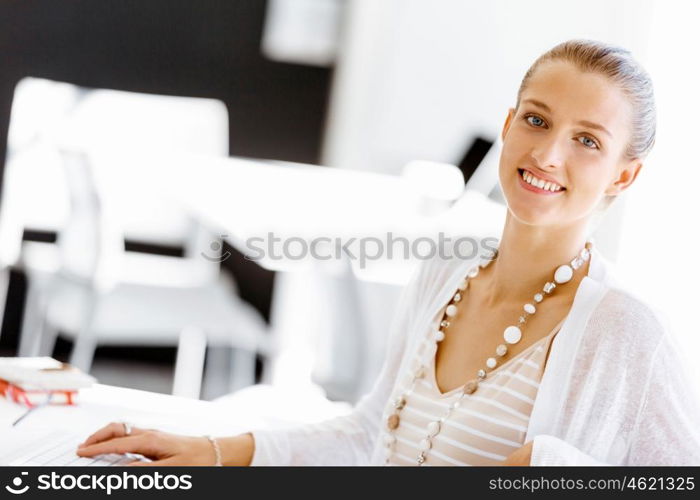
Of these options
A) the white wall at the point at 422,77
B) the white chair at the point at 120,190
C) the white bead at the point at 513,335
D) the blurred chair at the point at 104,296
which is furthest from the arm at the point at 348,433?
the white wall at the point at 422,77

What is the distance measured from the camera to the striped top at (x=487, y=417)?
3.20 ft

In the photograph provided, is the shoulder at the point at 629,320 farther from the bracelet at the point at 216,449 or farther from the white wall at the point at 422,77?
the white wall at the point at 422,77

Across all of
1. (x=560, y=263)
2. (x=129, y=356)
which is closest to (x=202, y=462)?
(x=560, y=263)

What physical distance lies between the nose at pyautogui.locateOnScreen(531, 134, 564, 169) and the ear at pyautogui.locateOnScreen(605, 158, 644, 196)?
0.28 feet

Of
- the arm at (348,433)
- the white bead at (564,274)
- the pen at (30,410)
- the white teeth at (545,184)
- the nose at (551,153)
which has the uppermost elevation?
the nose at (551,153)

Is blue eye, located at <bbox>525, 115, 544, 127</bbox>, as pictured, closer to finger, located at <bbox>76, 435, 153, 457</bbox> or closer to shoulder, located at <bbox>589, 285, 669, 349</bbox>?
shoulder, located at <bbox>589, 285, 669, 349</bbox>

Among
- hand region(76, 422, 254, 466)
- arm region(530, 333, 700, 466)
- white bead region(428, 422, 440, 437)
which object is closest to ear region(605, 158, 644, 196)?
arm region(530, 333, 700, 466)

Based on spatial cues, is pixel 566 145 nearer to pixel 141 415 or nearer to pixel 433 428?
pixel 433 428

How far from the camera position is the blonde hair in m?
0.97

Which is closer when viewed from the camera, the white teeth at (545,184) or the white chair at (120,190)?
the white teeth at (545,184)

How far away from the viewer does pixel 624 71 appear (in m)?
0.97

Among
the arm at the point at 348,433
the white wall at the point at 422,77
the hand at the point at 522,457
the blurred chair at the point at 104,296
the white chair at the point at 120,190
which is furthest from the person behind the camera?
the white wall at the point at 422,77

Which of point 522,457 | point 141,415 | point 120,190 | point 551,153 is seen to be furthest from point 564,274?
point 120,190

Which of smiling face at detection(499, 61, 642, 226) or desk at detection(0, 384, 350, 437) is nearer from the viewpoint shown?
smiling face at detection(499, 61, 642, 226)
